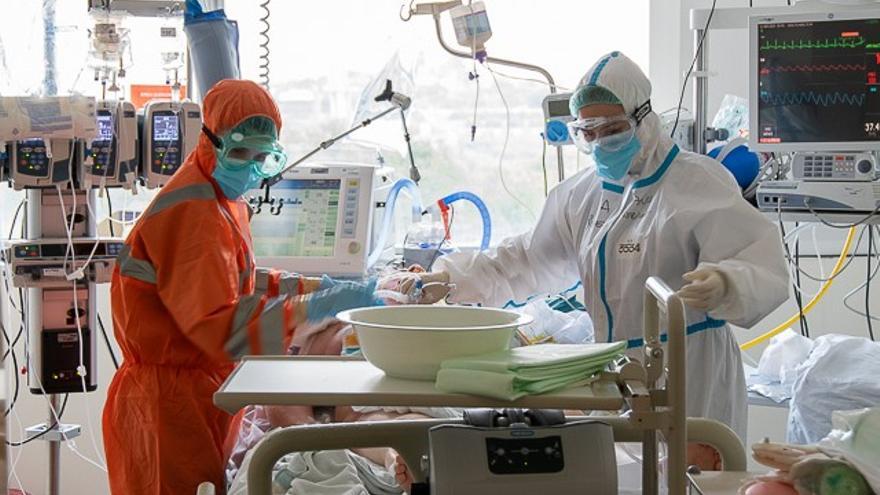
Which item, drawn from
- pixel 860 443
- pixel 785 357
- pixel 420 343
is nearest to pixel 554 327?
pixel 785 357

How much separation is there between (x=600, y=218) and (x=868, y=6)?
48.9 inches

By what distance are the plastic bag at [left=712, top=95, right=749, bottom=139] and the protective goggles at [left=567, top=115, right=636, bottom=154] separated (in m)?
1.21

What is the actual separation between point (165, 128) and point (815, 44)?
2.05 meters

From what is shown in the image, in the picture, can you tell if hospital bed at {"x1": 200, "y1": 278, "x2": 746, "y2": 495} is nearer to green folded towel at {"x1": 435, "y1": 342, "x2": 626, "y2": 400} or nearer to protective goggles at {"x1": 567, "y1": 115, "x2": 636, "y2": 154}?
green folded towel at {"x1": 435, "y1": 342, "x2": 626, "y2": 400}

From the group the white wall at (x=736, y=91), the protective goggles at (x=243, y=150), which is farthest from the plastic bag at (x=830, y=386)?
the protective goggles at (x=243, y=150)

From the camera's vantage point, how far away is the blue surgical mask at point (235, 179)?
282cm

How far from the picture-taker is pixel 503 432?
175 centimetres

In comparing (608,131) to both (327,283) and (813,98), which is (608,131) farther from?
(813,98)

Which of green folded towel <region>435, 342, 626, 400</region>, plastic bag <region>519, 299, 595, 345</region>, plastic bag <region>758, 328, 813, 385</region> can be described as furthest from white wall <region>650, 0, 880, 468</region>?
green folded towel <region>435, 342, 626, 400</region>

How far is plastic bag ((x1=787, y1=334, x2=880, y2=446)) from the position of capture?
10.2 ft

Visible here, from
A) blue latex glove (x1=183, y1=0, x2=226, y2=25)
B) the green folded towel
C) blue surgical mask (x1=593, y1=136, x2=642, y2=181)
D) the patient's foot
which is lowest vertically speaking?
the patient's foot

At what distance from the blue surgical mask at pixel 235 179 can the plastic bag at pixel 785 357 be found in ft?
5.78

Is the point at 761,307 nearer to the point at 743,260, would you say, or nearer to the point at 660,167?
the point at 743,260

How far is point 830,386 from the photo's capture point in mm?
3148
